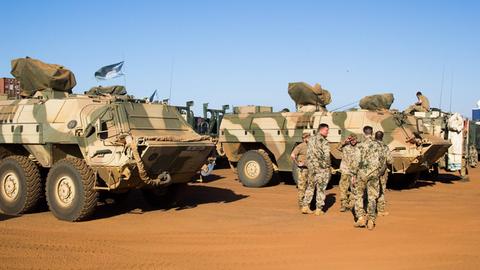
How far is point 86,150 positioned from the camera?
7816mm

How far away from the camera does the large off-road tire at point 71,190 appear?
24.8 ft

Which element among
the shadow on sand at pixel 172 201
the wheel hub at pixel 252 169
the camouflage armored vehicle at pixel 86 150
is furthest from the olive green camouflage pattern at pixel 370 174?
the wheel hub at pixel 252 169

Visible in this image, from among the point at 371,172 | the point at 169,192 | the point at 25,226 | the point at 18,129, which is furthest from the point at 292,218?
the point at 18,129

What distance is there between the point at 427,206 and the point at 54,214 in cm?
619

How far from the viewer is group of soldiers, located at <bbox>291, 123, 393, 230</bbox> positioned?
24.1 ft

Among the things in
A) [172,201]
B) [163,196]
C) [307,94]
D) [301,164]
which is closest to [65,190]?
[163,196]

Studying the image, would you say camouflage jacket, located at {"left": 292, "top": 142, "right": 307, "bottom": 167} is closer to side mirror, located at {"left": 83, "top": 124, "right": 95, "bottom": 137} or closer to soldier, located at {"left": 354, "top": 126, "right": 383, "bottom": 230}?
soldier, located at {"left": 354, "top": 126, "right": 383, "bottom": 230}

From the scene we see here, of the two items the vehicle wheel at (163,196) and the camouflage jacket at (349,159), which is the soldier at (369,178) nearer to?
the camouflage jacket at (349,159)

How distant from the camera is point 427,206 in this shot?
9586mm

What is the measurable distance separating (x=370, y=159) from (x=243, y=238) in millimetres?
2063

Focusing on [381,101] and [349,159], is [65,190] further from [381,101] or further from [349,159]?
[381,101]

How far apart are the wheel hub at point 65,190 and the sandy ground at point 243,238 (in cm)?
31

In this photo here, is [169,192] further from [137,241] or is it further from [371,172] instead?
[371,172]

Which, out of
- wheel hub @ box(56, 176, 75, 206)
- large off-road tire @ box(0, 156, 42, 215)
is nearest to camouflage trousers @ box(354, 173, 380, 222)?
wheel hub @ box(56, 176, 75, 206)
